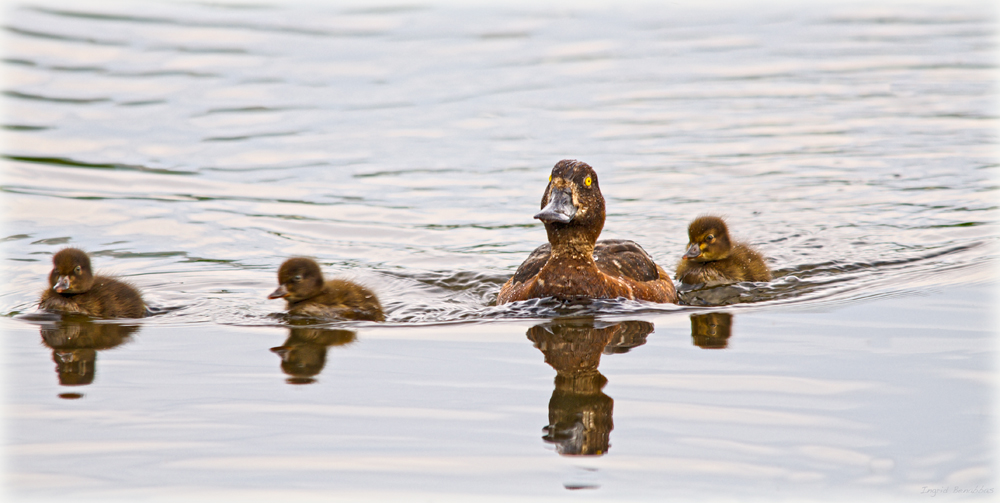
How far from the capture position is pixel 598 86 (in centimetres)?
1711

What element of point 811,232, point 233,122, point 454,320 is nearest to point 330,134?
point 233,122

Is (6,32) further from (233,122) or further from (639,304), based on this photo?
(639,304)

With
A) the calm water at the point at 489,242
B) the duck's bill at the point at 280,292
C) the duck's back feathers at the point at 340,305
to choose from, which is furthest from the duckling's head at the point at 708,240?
the duck's bill at the point at 280,292

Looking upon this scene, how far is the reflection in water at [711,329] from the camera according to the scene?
6247mm

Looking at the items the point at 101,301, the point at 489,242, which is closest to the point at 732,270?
the point at 489,242

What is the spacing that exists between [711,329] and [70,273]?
4316 mm

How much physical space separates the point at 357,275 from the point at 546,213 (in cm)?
270

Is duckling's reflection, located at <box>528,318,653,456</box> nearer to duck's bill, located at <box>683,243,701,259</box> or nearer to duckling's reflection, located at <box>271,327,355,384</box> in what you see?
duckling's reflection, located at <box>271,327,355,384</box>

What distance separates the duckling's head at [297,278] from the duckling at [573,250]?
1372 mm

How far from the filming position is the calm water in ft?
14.8

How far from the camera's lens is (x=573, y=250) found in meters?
7.17

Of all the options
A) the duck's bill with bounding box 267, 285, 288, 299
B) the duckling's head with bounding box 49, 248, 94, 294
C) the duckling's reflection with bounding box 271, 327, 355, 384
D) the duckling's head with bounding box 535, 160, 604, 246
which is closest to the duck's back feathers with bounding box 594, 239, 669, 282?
the duckling's head with bounding box 535, 160, 604, 246

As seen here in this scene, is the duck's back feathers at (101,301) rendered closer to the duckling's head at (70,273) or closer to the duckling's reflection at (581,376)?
the duckling's head at (70,273)

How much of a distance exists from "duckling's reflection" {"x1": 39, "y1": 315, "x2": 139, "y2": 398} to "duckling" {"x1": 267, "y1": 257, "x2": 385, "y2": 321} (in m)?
1.03
